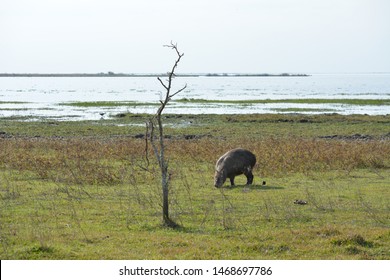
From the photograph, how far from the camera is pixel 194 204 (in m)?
15.0

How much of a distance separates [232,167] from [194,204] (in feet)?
10.7

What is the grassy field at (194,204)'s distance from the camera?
1077 centimetres

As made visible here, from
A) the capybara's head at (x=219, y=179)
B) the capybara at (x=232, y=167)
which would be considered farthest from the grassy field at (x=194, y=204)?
the capybara at (x=232, y=167)

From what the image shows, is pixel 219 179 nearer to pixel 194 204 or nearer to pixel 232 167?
pixel 232 167

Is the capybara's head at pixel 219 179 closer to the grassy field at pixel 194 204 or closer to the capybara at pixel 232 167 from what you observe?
the capybara at pixel 232 167

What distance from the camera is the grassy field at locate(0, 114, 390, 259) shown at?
1077cm

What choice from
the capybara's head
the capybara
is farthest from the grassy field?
the capybara

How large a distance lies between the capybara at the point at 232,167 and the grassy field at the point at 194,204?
1.21 ft

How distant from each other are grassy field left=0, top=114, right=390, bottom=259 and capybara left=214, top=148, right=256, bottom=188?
37 centimetres

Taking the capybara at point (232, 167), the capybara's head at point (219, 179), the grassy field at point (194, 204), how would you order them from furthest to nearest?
the capybara at point (232, 167) < the capybara's head at point (219, 179) < the grassy field at point (194, 204)

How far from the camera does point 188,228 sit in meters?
12.4

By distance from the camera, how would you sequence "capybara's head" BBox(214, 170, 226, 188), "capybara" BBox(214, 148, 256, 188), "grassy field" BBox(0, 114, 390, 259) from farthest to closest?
"capybara" BBox(214, 148, 256, 188)
"capybara's head" BBox(214, 170, 226, 188)
"grassy field" BBox(0, 114, 390, 259)

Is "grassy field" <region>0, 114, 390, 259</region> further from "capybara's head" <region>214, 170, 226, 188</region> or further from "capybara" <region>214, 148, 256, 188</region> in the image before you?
"capybara" <region>214, 148, 256, 188</region>

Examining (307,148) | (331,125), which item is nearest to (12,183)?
(307,148)
